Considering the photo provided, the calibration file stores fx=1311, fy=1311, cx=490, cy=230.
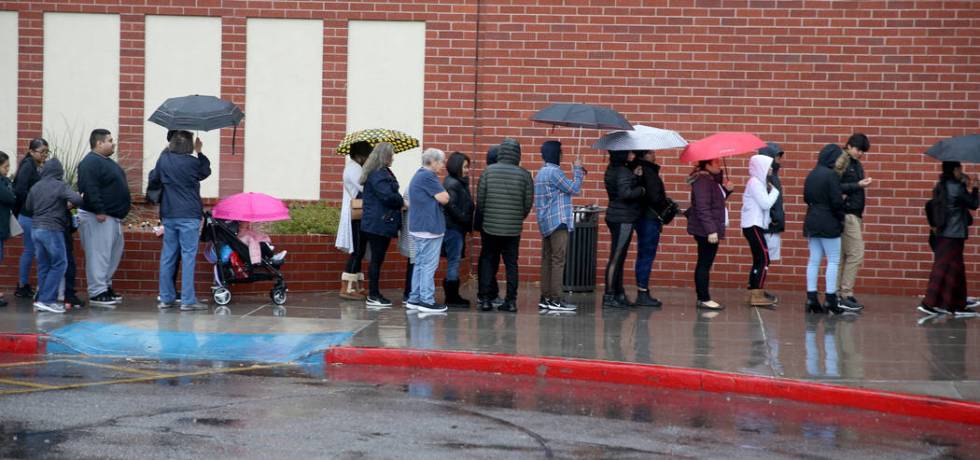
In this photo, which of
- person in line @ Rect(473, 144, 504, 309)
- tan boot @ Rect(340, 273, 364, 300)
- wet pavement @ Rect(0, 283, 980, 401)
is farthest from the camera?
tan boot @ Rect(340, 273, 364, 300)

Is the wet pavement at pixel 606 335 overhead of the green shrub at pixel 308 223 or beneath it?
beneath

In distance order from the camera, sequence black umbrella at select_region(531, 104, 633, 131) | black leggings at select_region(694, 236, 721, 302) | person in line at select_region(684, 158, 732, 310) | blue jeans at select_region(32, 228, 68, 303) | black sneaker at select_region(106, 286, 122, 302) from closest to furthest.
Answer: blue jeans at select_region(32, 228, 68, 303) → black umbrella at select_region(531, 104, 633, 131) → black sneaker at select_region(106, 286, 122, 302) → person in line at select_region(684, 158, 732, 310) → black leggings at select_region(694, 236, 721, 302)

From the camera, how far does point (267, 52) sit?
55.1 feet

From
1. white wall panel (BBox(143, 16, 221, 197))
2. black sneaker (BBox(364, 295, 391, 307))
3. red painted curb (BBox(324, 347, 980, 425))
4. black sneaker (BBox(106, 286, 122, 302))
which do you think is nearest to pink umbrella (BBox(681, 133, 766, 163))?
black sneaker (BBox(364, 295, 391, 307))

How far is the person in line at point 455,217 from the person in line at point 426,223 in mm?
319

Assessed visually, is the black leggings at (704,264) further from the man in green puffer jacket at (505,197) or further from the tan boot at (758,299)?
the man in green puffer jacket at (505,197)

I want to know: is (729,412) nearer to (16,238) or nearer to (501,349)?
(501,349)

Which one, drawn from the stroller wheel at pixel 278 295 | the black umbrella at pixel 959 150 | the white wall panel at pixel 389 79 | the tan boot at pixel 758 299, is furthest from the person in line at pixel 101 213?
the black umbrella at pixel 959 150

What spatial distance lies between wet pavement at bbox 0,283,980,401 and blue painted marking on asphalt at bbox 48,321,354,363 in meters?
0.01

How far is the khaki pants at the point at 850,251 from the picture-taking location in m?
14.0

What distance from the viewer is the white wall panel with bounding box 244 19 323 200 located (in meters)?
16.8

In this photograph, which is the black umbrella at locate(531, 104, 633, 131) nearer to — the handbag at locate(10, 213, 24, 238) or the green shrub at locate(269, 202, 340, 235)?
the green shrub at locate(269, 202, 340, 235)

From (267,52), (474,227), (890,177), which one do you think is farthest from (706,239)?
(267,52)

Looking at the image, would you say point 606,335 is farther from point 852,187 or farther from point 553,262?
point 852,187
